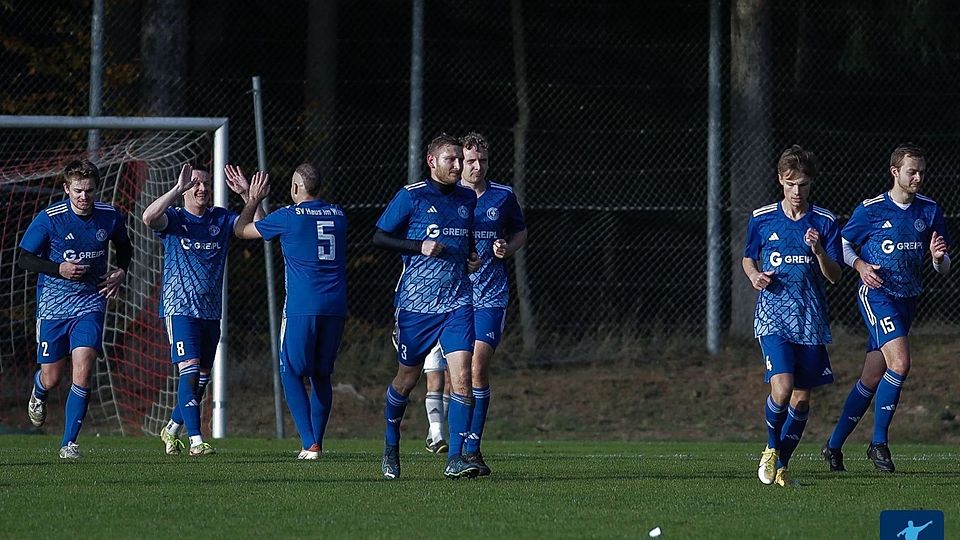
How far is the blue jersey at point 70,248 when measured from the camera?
425 inches

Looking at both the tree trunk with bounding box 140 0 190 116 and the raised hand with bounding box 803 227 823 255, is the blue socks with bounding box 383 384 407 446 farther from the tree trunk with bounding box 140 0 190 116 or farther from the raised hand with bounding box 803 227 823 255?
the tree trunk with bounding box 140 0 190 116

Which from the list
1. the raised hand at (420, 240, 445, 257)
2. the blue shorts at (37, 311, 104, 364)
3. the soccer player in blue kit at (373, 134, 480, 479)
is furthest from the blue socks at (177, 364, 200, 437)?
the raised hand at (420, 240, 445, 257)

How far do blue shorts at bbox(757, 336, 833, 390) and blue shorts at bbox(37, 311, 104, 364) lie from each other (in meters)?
4.79

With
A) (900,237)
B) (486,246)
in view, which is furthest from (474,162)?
(900,237)

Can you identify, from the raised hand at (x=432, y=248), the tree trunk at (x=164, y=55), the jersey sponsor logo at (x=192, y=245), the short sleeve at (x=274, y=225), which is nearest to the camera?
the raised hand at (x=432, y=248)

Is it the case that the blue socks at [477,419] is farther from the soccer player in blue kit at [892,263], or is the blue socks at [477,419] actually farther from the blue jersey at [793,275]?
the soccer player in blue kit at [892,263]

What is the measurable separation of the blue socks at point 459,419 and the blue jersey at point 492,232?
1708 millimetres

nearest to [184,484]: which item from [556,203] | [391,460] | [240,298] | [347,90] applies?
[391,460]

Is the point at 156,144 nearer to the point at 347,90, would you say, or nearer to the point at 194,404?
the point at 194,404

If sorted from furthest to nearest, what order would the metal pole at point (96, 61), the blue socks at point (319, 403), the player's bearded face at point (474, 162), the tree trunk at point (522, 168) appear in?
the tree trunk at point (522, 168) < the metal pole at point (96, 61) < the blue socks at point (319, 403) < the player's bearded face at point (474, 162)

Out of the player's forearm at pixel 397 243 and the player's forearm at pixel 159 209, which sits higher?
the player's forearm at pixel 159 209

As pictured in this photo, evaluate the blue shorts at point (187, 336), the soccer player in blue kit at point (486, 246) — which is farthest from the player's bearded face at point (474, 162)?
the blue shorts at point (187, 336)

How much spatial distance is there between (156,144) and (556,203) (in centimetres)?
551

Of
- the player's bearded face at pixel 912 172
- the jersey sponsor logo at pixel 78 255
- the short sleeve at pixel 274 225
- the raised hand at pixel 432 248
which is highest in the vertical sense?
the player's bearded face at pixel 912 172
